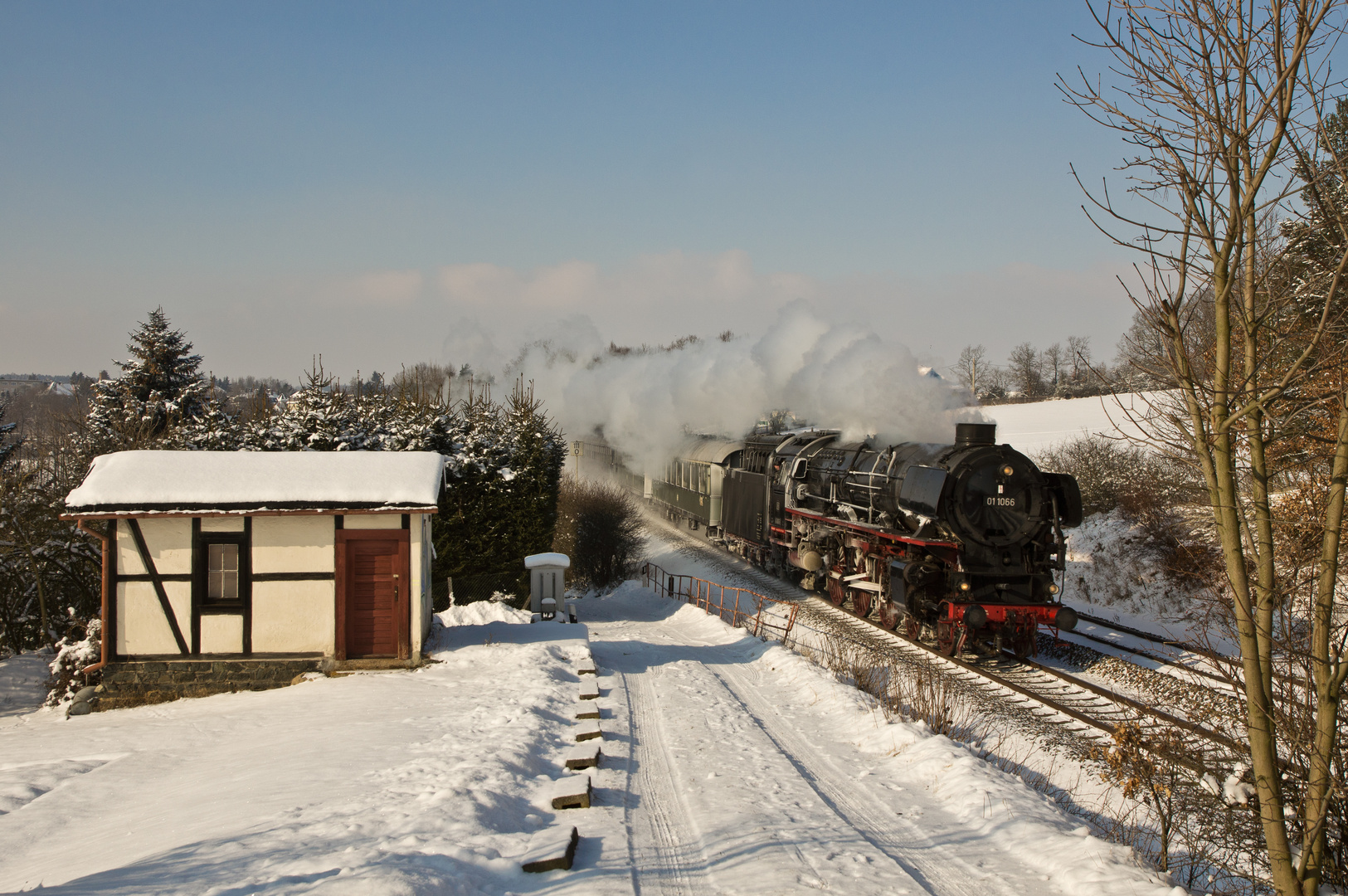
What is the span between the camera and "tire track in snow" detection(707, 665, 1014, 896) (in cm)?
502

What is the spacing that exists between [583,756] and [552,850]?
7.38 feet

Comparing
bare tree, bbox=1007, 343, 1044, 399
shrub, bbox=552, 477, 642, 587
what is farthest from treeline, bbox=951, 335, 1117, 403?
shrub, bbox=552, 477, 642, 587

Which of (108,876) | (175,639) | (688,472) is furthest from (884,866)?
(688,472)

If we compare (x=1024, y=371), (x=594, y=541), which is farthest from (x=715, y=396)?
(x=1024, y=371)

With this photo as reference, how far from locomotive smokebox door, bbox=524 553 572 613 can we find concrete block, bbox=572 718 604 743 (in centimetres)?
779

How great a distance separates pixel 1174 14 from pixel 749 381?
23392 mm

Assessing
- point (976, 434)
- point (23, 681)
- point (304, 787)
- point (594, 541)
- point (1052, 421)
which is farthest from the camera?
point (1052, 421)

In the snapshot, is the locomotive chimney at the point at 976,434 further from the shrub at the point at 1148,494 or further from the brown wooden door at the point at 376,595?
the brown wooden door at the point at 376,595

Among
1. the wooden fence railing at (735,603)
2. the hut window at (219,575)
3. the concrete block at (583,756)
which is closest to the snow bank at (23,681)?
the hut window at (219,575)

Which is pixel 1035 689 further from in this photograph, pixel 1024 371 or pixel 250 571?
pixel 1024 371

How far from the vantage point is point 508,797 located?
6.11 meters

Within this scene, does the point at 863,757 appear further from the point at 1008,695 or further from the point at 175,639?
the point at 175,639

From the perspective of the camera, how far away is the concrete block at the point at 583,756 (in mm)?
7062

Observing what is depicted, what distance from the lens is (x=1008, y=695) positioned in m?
10.5
